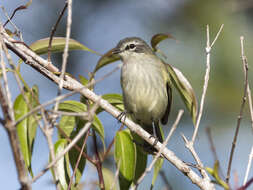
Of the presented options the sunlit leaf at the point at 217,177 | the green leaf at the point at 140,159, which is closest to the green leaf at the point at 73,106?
the green leaf at the point at 140,159

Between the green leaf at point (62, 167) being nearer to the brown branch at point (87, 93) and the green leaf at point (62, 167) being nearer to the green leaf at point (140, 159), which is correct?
the brown branch at point (87, 93)

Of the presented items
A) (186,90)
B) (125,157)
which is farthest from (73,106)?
(186,90)

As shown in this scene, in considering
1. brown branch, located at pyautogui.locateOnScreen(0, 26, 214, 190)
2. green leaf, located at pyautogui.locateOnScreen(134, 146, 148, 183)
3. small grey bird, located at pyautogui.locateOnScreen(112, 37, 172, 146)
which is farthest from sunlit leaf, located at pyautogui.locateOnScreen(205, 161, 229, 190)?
small grey bird, located at pyautogui.locateOnScreen(112, 37, 172, 146)

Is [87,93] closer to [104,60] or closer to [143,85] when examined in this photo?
[104,60]

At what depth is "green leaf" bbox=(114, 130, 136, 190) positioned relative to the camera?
8.68 feet

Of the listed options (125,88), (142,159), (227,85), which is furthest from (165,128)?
(142,159)

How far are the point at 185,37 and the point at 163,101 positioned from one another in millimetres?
2834

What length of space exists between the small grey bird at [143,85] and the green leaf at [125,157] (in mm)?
1607

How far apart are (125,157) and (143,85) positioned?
1947 millimetres

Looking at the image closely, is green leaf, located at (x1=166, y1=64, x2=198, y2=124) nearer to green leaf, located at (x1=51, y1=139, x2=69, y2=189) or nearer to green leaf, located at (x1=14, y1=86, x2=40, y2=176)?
green leaf, located at (x1=51, y1=139, x2=69, y2=189)

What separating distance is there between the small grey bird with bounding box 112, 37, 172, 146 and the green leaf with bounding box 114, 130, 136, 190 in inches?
63.3

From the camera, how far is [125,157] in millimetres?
2680

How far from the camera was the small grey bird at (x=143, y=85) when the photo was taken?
454cm


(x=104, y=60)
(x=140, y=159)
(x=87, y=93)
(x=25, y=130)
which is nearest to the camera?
(x=25, y=130)
